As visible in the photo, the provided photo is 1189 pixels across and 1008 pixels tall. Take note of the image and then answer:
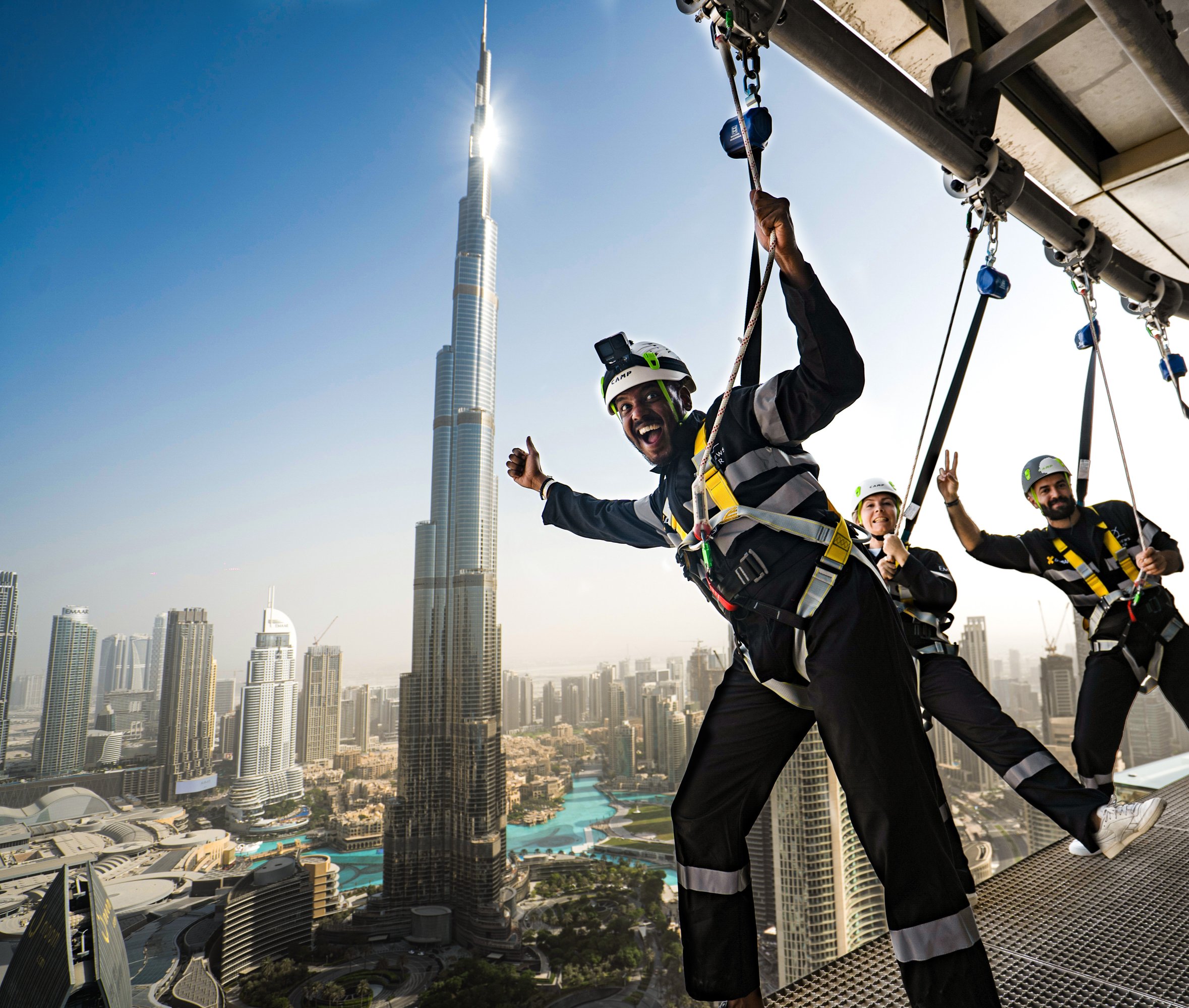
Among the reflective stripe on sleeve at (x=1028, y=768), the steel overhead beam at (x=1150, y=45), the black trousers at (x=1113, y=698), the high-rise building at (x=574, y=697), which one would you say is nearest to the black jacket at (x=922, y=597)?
the reflective stripe on sleeve at (x=1028, y=768)

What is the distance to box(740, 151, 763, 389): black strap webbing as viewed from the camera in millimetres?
1498

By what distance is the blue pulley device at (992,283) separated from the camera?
2.40 meters

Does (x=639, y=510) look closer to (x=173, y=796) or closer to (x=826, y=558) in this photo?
(x=826, y=558)

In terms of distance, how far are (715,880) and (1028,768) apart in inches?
56.6

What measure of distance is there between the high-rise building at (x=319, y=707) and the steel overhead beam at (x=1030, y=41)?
46.4m

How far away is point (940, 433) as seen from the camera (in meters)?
2.21

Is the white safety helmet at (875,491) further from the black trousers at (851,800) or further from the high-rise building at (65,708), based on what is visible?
the high-rise building at (65,708)

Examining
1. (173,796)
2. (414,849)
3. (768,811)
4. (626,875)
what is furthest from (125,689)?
(768,811)

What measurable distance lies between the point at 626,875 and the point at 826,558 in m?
35.7

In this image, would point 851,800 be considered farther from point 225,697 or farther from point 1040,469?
point 225,697

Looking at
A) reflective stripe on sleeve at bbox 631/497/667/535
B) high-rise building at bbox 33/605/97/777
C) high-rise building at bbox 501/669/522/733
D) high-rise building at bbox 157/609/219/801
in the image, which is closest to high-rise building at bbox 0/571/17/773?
high-rise building at bbox 33/605/97/777

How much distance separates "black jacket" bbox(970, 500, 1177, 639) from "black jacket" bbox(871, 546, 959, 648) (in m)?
0.38

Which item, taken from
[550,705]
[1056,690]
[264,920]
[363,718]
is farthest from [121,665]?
[1056,690]

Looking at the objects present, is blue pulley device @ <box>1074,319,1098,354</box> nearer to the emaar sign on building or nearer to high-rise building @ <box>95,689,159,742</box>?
the emaar sign on building
